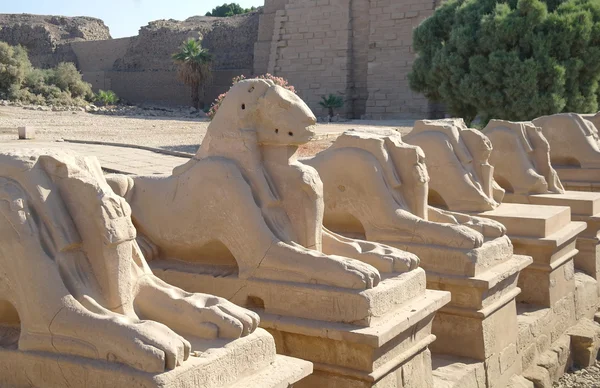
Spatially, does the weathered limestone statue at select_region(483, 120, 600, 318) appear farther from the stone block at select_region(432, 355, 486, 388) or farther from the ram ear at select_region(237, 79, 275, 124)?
the ram ear at select_region(237, 79, 275, 124)

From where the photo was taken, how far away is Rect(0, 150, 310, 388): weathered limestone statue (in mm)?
2516

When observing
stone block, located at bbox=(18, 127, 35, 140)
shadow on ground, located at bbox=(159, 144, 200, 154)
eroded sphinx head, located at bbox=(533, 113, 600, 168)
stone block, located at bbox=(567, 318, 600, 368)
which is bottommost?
stone block, located at bbox=(567, 318, 600, 368)

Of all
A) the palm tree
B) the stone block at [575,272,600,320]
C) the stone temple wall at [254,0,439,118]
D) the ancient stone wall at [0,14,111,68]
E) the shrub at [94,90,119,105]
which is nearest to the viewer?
the stone block at [575,272,600,320]

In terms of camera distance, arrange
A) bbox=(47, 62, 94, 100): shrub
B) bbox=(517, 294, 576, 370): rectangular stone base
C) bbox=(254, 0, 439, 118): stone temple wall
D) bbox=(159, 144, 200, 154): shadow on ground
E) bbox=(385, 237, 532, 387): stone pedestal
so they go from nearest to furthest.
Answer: bbox=(385, 237, 532, 387): stone pedestal → bbox=(517, 294, 576, 370): rectangular stone base → bbox=(159, 144, 200, 154): shadow on ground → bbox=(254, 0, 439, 118): stone temple wall → bbox=(47, 62, 94, 100): shrub

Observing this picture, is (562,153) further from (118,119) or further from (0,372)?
(118,119)

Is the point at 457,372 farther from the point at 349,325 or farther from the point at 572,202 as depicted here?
the point at 572,202

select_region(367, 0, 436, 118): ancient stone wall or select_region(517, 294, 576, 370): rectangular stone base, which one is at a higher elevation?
select_region(367, 0, 436, 118): ancient stone wall

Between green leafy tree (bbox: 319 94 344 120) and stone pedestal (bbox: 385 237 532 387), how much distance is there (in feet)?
62.3

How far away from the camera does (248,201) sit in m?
3.60

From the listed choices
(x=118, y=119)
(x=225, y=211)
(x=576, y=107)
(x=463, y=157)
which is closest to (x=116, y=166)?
(x=463, y=157)

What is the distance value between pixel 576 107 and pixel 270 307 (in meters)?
11.0

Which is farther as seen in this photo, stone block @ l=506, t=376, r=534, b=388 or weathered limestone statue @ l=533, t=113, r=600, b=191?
weathered limestone statue @ l=533, t=113, r=600, b=191

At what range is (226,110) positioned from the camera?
380 centimetres

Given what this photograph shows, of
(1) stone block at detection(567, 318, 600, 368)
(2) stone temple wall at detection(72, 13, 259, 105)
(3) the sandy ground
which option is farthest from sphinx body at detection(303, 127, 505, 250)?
(2) stone temple wall at detection(72, 13, 259, 105)
